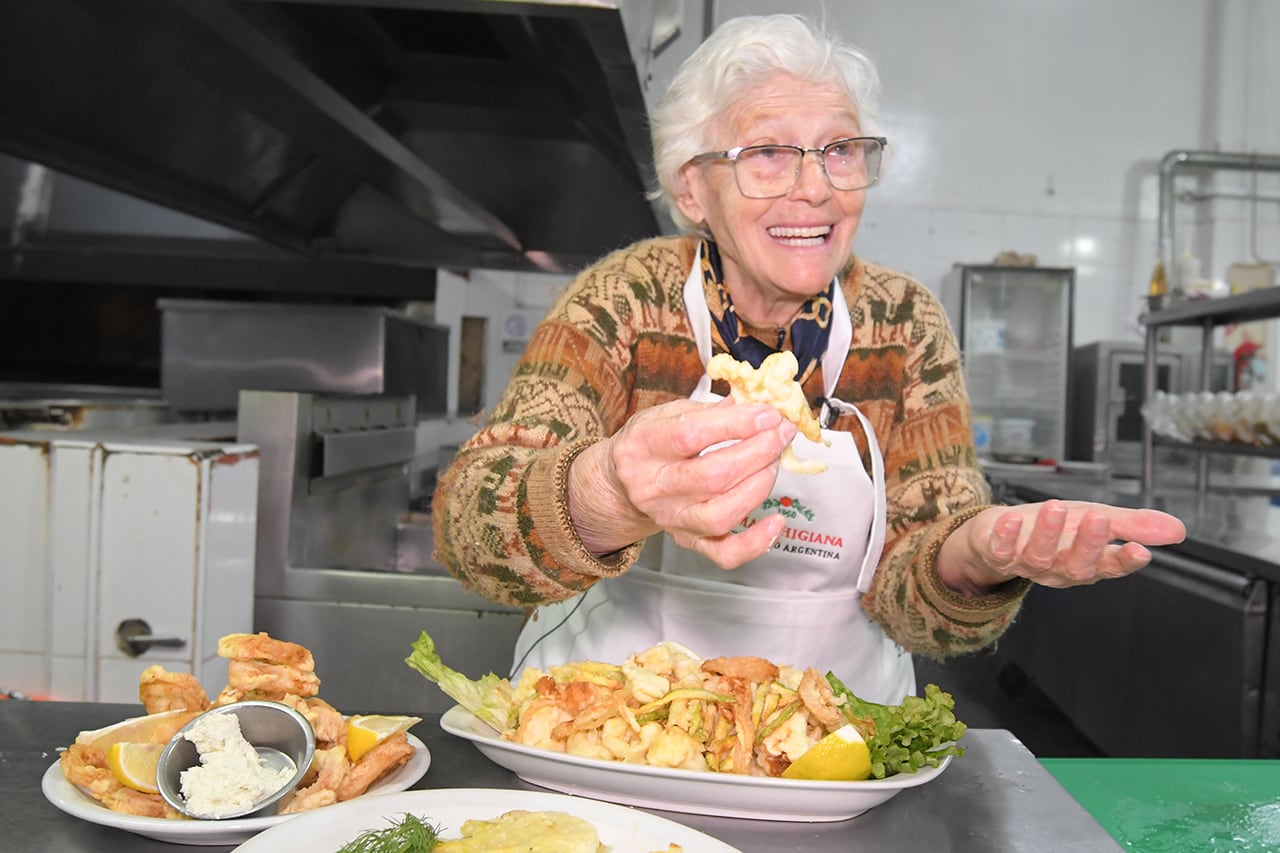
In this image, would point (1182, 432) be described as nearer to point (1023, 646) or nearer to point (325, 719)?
point (1023, 646)

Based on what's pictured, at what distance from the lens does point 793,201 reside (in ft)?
4.90

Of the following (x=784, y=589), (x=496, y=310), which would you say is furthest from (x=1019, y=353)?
(x=784, y=589)

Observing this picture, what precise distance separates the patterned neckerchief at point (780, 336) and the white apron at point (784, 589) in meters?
0.02

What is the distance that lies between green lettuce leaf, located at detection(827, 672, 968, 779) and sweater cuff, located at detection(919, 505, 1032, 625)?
1.26ft

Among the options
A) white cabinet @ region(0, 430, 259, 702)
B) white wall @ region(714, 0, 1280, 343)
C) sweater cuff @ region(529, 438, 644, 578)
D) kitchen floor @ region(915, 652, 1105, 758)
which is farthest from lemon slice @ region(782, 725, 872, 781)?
white wall @ region(714, 0, 1280, 343)

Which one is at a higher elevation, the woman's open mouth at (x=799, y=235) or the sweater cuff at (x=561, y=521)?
the woman's open mouth at (x=799, y=235)

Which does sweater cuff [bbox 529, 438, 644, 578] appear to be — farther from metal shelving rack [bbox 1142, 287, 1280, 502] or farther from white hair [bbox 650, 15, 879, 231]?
metal shelving rack [bbox 1142, 287, 1280, 502]

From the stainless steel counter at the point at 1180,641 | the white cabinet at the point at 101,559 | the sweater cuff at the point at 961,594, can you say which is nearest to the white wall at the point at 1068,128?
the stainless steel counter at the point at 1180,641

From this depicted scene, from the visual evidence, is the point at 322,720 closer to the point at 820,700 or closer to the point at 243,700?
the point at 243,700

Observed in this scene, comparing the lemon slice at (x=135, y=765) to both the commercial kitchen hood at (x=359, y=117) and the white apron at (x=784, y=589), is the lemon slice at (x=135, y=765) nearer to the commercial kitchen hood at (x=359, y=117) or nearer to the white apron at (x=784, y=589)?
the white apron at (x=784, y=589)

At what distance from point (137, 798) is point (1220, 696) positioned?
9.38 feet

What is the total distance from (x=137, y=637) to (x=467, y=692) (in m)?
1.49

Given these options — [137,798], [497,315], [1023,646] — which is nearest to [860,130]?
[137,798]

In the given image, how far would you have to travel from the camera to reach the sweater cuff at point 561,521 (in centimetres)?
113
